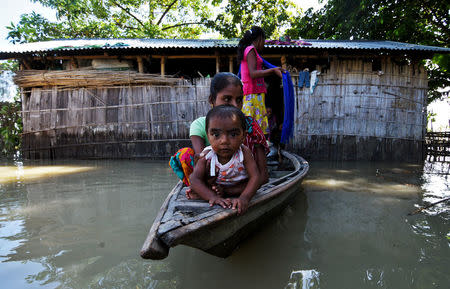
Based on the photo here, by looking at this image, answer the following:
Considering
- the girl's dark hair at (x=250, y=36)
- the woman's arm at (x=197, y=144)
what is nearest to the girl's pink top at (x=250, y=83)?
the girl's dark hair at (x=250, y=36)

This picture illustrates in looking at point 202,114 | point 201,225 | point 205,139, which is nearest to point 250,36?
point 205,139

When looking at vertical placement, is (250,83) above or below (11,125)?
above

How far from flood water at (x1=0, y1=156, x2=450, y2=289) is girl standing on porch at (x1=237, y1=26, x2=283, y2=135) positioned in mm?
1351

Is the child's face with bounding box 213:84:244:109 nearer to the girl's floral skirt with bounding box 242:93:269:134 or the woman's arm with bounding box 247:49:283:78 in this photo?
the woman's arm with bounding box 247:49:283:78

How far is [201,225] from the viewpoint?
126cm

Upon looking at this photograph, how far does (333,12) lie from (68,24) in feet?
40.2

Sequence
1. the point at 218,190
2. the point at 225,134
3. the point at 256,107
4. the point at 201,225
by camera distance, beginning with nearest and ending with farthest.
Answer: the point at 201,225, the point at 225,134, the point at 218,190, the point at 256,107

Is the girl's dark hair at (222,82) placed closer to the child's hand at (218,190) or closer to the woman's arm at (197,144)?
the woman's arm at (197,144)

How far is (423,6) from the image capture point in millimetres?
8562

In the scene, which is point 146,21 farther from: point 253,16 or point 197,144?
point 197,144

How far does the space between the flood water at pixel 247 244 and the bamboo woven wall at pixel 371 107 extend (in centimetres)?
346

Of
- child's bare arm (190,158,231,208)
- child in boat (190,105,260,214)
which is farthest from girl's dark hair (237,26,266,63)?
child's bare arm (190,158,231,208)

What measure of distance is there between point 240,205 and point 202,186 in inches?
12.6

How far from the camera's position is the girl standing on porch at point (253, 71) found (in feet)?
9.82
